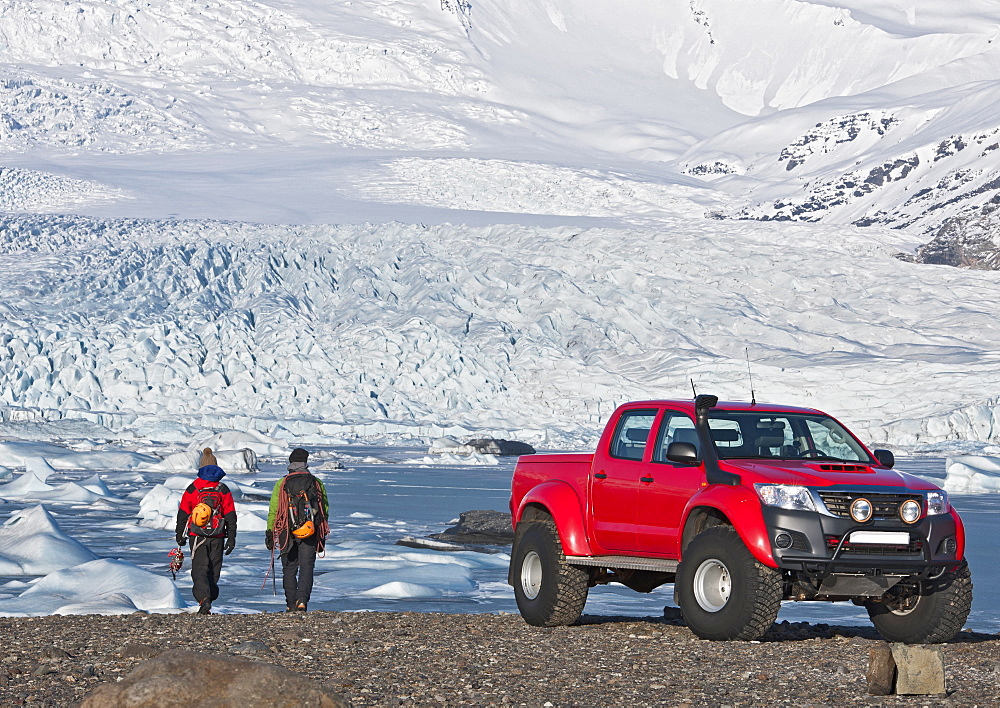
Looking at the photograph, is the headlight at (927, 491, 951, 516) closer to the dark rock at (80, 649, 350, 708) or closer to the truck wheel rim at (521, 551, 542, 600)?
the truck wheel rim at (521, 551, 542, 600)

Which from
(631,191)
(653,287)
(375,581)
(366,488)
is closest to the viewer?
(375,581)

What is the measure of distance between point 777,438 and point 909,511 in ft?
3.27

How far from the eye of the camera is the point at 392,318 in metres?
38.3

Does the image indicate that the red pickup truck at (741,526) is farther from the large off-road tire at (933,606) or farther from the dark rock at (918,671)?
the dark rock at (918,671)

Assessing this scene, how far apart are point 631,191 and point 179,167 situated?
24.6 m

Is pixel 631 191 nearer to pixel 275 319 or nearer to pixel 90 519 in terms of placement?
pixel 275 319

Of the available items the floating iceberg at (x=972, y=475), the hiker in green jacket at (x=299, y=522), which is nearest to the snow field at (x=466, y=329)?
the floating iceberg at (x=972, y=475)

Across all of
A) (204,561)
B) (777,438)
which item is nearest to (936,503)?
(777,438)

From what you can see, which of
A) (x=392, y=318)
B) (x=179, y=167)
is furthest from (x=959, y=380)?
(x=179, y=167)

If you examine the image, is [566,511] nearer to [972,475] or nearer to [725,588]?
[725,588]

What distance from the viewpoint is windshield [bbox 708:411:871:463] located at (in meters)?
7.51

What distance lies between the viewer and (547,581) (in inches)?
314

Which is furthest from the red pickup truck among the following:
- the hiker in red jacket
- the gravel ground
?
the hiker in red jacket

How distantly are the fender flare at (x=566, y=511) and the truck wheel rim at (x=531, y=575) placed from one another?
30 centimetres
